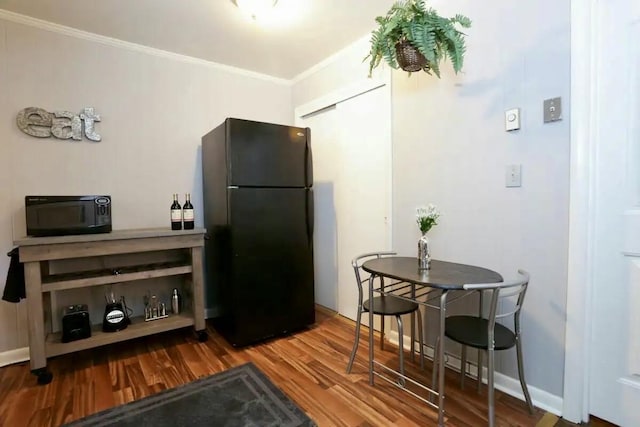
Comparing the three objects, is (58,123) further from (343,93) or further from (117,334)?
(343,93)

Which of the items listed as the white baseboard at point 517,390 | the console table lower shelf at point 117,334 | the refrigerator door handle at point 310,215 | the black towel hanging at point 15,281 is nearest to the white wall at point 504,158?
the white baseboard at point 517,390

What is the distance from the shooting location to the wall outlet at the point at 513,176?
1.72 m

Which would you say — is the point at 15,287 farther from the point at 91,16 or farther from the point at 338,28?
the point at 338,28

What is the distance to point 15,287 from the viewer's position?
2.00 metres

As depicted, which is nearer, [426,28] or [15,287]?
[426,28]

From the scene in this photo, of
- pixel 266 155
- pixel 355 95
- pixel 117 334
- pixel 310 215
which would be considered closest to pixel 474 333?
pixel 310 215

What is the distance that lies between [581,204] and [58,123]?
11.4 ft

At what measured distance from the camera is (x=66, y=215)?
6.92ft

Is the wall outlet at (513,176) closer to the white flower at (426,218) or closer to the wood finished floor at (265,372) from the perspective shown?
the white flower at (426,218)

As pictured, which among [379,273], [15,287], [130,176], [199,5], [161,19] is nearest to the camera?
[379,273]

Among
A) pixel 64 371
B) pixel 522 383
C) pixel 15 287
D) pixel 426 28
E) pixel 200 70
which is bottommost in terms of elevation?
pixel 64 371

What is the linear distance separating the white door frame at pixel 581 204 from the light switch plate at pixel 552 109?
5 cm

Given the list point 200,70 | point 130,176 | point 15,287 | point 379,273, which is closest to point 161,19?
point 200,70

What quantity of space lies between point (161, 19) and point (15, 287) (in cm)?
208
